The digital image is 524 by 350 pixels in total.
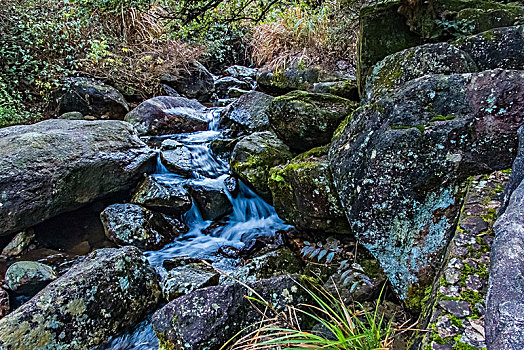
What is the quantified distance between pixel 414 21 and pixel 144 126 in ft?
14.4

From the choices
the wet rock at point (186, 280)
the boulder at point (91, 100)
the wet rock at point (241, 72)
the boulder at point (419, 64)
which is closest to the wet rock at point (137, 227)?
the wet rock at point (186, 280)

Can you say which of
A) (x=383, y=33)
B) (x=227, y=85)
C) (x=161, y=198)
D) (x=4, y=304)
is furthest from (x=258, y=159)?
(x=227, y=85)

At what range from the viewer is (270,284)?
6.82 ft

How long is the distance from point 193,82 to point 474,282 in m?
7.20

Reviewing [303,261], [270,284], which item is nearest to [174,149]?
[303,261]

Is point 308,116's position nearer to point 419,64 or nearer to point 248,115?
point 419,64

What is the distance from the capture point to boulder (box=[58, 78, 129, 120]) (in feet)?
18.3

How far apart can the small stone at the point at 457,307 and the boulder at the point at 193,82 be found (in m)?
7.01

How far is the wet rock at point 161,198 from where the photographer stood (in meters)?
3.75

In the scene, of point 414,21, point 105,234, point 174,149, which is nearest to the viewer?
point 414,21

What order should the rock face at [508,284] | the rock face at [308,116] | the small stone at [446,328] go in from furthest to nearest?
1. the rock face at [308,116]
2. the small stone at [446,328]
3. the rock face at [508,284]

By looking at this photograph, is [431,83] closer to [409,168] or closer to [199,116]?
[409,168]

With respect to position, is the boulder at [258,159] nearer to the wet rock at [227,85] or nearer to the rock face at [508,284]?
the rock face at [508,284]

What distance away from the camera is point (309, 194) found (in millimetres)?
2639
